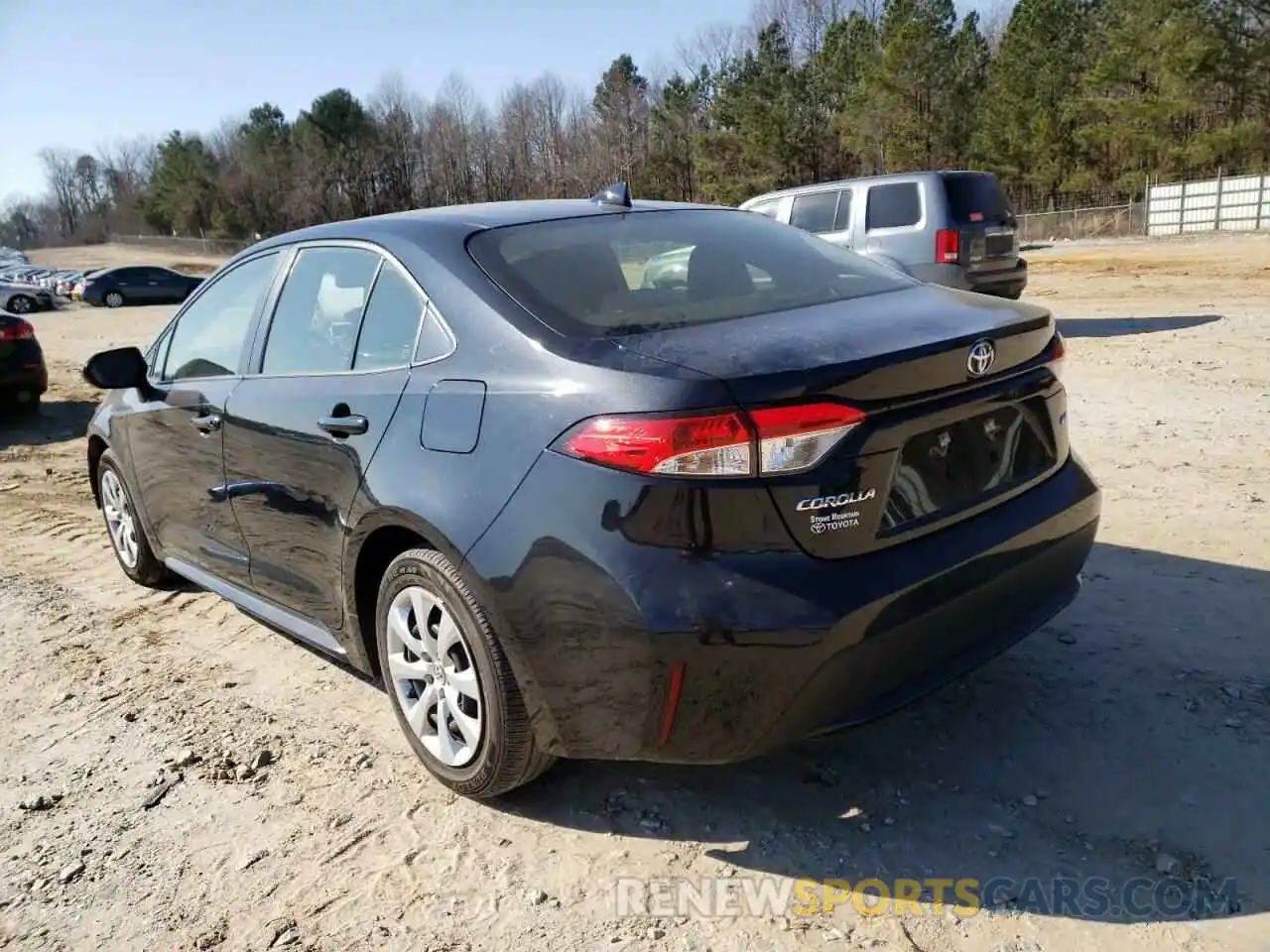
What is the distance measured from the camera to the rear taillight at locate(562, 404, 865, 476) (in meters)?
Result: 2.30

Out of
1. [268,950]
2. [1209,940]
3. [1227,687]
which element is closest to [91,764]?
[268,950]

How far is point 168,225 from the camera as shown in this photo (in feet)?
285

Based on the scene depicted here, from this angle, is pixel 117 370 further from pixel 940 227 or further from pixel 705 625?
pixel 940 227

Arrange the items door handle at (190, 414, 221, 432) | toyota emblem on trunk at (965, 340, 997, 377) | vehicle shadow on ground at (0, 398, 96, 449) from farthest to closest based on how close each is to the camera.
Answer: vehicle shadow on ground at (0, 398, 96, 449) → door handle at (190, 414, 221, 432) → toyota emblem on trunk at (965, 340, 997, 377)

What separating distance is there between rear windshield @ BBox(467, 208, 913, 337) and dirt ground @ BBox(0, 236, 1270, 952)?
1.39 m

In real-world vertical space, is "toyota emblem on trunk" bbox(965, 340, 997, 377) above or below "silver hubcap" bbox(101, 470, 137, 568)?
above

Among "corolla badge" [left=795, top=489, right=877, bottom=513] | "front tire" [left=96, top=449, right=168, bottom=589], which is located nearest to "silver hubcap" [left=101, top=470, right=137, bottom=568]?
"front tire" [left=96, top=449, right=168, bottom=589]

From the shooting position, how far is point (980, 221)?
36.5 ft

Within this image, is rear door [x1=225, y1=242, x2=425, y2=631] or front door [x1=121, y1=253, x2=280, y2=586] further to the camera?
front door [x1=121, y1=253, x2=280, y2=586]

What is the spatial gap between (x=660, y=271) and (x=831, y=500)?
113cm

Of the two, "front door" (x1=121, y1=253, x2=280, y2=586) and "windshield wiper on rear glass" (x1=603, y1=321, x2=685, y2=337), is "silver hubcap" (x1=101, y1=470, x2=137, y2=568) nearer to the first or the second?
"front door" (x1=121, y1=253, x2=280, y2=586)

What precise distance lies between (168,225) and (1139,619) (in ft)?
315

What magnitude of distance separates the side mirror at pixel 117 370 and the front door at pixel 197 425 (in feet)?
0.29
